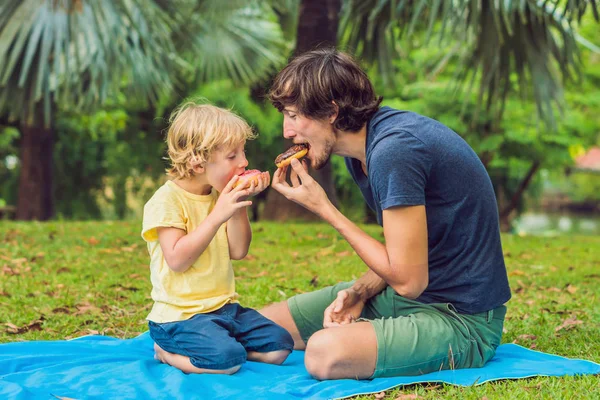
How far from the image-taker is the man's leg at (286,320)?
12.4 feet

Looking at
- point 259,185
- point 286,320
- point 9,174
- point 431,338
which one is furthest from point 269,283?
point 9,174

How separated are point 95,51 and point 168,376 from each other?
693 cm

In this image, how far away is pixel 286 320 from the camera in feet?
12.4

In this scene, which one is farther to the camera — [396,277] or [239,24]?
[239,24]

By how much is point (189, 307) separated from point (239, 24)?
32.1ft

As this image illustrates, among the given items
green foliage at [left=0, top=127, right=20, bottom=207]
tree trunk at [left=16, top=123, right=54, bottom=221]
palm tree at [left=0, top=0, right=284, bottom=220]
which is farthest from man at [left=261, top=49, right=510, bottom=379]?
green foliage at [left=0, top=127, right=20, bottom=207]

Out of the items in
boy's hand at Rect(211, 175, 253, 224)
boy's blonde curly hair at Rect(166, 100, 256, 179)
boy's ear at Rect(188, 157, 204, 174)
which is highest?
boy's blonde curly hair at Rect(166, 100, 256, 179)

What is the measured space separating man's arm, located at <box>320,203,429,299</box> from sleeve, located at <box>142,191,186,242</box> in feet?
2.35

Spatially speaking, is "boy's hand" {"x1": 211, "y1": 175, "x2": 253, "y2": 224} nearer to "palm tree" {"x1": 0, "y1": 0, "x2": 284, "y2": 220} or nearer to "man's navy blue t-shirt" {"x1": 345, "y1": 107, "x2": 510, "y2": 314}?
"man's navy blue t-shirt" {"x1": 345, "y1": 107, "x2": 510, "y2": 314}

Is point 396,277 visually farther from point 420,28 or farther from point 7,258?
point 420,28

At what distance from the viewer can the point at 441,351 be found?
123 inches

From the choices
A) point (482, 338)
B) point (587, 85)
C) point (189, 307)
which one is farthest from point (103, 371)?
point (587, 85)

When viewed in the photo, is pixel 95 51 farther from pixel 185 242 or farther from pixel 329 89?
pixel 329 89

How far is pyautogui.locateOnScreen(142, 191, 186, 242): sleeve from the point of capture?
3275 mm
